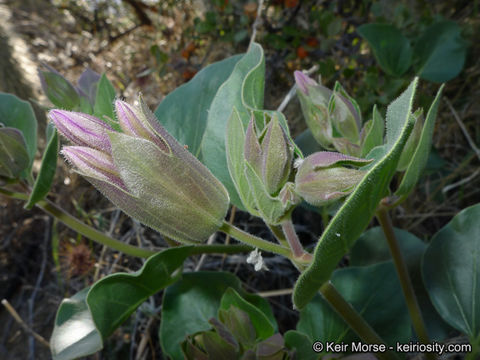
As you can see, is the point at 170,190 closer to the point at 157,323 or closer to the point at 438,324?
the point at 438,324

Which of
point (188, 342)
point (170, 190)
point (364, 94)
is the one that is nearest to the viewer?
point (170, 190)

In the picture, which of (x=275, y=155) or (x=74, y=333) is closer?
(x=275, y=155)

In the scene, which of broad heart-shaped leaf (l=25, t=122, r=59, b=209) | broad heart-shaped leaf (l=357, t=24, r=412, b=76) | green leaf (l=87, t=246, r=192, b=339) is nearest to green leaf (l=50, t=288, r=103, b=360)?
green leaf (l=87, t=246, r=192, b=339)

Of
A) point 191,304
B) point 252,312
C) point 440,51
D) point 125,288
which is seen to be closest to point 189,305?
point 191,304

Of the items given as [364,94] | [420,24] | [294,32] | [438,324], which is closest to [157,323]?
[438,324]

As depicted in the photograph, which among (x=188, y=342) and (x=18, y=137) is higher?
(x=18, y=137)

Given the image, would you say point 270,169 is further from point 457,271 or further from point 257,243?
point 457,271

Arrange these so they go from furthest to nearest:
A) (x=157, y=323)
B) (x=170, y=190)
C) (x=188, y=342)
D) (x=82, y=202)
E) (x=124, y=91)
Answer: (x=124, y=91)
(x=82, y=202)
(x=157, y=323)
(x=188, y=342)
(x=170, y=190)

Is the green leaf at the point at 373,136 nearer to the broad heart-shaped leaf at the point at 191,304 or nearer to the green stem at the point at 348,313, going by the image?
the green stem at the point at 348,313
